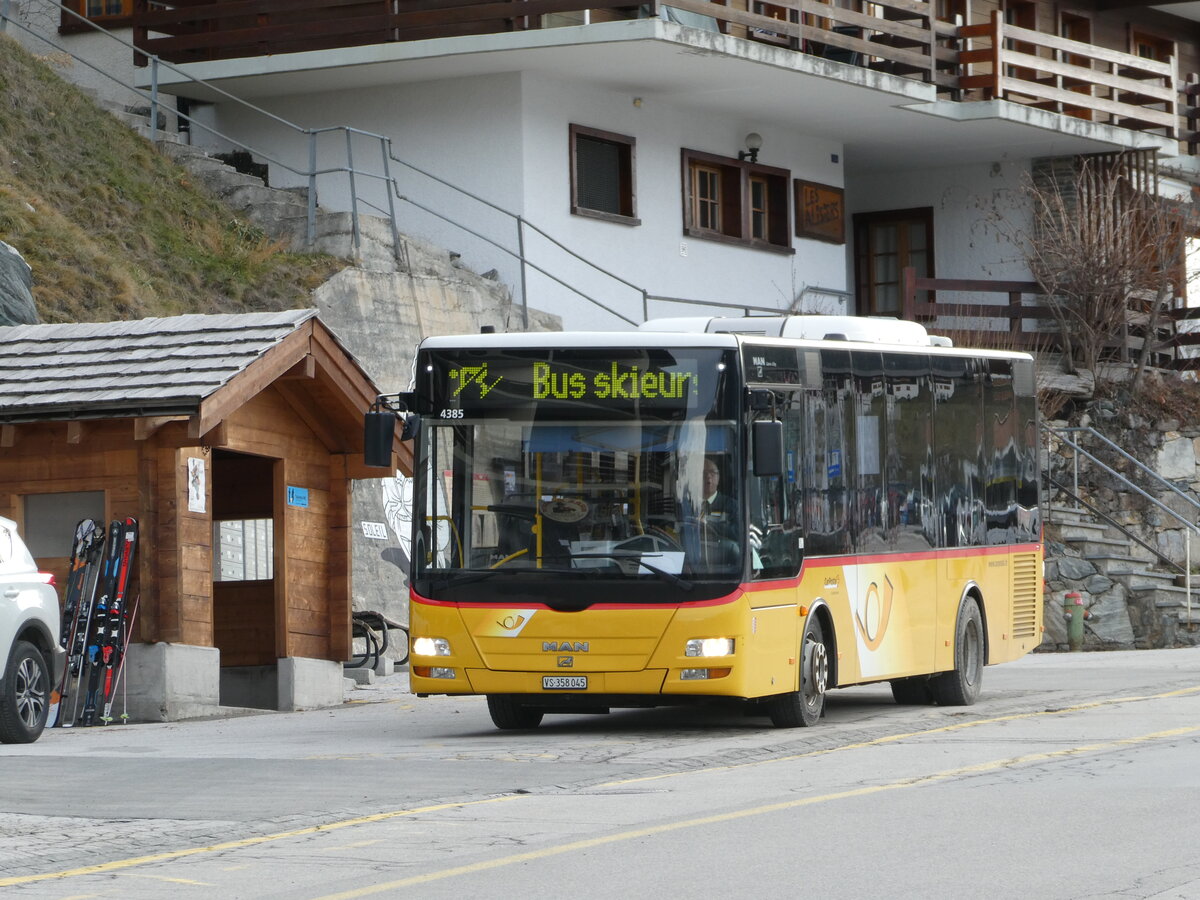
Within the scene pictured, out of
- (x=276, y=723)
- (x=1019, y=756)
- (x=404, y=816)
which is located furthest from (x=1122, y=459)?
→ (x=404, y=816)

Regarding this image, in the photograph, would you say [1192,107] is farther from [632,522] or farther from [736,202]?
[632,522]

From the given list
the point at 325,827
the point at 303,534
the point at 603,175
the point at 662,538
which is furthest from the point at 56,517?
the point at 603,175

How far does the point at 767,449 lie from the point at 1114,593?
1623 centimetres

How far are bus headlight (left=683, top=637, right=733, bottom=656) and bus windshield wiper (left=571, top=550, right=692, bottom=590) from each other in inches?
15.1

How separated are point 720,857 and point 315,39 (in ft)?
79.1

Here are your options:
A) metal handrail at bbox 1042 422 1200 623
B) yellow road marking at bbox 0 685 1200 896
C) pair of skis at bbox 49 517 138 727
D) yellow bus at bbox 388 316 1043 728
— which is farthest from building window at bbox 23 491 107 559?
metal handrail at bbox 1042 422 1200 623

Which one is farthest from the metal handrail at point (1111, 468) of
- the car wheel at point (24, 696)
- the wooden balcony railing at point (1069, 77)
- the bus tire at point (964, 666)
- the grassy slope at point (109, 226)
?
the car wheel at point (24, 696)

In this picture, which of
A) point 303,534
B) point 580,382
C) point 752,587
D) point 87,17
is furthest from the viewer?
point 87,17

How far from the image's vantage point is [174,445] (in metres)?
18.2

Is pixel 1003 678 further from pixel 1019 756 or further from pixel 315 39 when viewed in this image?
pixel 315 39

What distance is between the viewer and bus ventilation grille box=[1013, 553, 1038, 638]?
64.4 feet

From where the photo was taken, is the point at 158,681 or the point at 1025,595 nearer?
the point at 158,681

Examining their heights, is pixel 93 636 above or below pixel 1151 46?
below

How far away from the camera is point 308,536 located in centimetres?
2102
